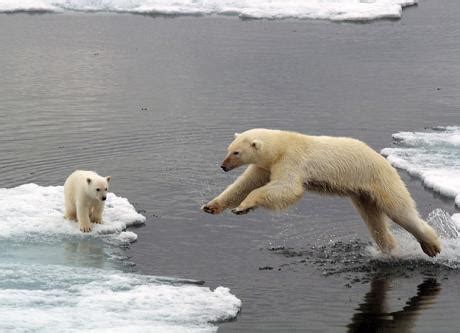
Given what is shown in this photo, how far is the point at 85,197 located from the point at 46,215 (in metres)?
0.84

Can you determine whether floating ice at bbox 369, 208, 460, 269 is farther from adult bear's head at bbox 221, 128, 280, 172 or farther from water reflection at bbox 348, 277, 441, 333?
adult bear's head at bbox 221, 128, 280, 172

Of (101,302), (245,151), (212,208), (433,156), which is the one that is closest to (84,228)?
(101,302)

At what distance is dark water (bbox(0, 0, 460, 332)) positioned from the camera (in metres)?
11.6

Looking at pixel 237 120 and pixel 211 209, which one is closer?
pixel 211 209

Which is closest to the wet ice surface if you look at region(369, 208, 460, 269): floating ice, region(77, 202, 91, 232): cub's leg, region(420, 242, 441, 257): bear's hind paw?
region(369, 208, 460, 269): floating ice

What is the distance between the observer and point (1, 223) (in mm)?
13469

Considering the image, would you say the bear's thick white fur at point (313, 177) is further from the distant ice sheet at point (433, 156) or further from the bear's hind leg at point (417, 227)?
the distant ice sheet at point (433, 156)

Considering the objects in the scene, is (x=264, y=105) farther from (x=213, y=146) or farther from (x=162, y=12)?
(x=162, y=12)

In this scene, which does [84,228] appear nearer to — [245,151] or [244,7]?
[245,151]

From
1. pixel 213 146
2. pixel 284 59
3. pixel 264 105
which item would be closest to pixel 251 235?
pixel 213 146

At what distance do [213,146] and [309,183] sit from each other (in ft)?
20.8

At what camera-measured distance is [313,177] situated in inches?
454

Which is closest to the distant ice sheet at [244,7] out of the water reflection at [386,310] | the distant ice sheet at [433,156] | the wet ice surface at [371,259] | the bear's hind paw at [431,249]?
the distant ice sheet at [433,156]

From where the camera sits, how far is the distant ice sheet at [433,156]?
50.5 ft
